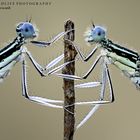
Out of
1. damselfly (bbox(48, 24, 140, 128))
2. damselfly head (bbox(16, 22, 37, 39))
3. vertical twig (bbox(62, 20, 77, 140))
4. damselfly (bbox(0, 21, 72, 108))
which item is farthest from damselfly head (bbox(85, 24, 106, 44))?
damselfly head (bbox(16, 22, 37, 39))

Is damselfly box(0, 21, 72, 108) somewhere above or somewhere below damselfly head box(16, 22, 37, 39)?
below

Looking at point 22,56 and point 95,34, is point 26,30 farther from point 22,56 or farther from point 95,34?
point 95,34

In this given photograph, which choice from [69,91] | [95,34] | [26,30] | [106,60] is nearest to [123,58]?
[106,60]

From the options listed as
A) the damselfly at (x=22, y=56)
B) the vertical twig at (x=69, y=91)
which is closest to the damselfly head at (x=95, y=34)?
the vertical twig at (x=69, y=91)

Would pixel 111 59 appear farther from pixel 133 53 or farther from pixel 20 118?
pixel 20 118

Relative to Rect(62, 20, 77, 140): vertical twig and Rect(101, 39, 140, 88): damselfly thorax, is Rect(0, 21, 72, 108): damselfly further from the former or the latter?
Rect(101, 39, 140, 88): damselfly thorax

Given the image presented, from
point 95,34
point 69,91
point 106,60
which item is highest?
point 95,34

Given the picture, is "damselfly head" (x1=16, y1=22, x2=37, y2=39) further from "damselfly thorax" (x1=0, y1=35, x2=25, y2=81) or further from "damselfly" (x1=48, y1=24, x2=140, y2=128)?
"damselfly" (x1=48, y1=24, x2=140, y2=128)

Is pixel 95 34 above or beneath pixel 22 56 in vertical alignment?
above
